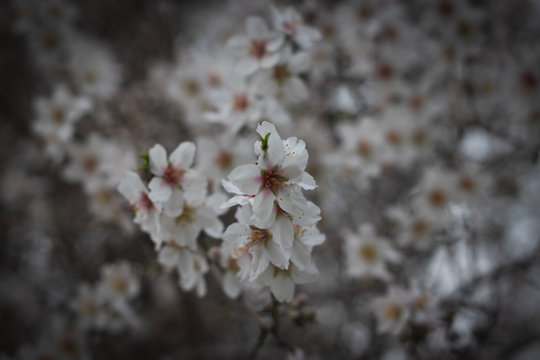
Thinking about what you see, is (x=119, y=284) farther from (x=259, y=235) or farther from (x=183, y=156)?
(x=259, y=235)

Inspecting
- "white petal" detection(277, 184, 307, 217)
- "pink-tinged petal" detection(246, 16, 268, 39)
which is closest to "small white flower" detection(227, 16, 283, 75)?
"pink-tinged petal" detection(246, 16, 268, 39)

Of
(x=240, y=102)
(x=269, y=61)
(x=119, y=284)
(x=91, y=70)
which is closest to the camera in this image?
(x=269, y=61)

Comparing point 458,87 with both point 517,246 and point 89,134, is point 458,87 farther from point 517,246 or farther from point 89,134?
point 89,134

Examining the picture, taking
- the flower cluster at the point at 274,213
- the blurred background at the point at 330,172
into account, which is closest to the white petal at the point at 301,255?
the flower cluster at the point at 274,213

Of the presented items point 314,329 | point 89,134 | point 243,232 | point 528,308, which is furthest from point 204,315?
point 528,308

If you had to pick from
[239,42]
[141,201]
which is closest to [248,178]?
[141,201]

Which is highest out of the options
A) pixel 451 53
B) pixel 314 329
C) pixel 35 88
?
pixel 35 88
